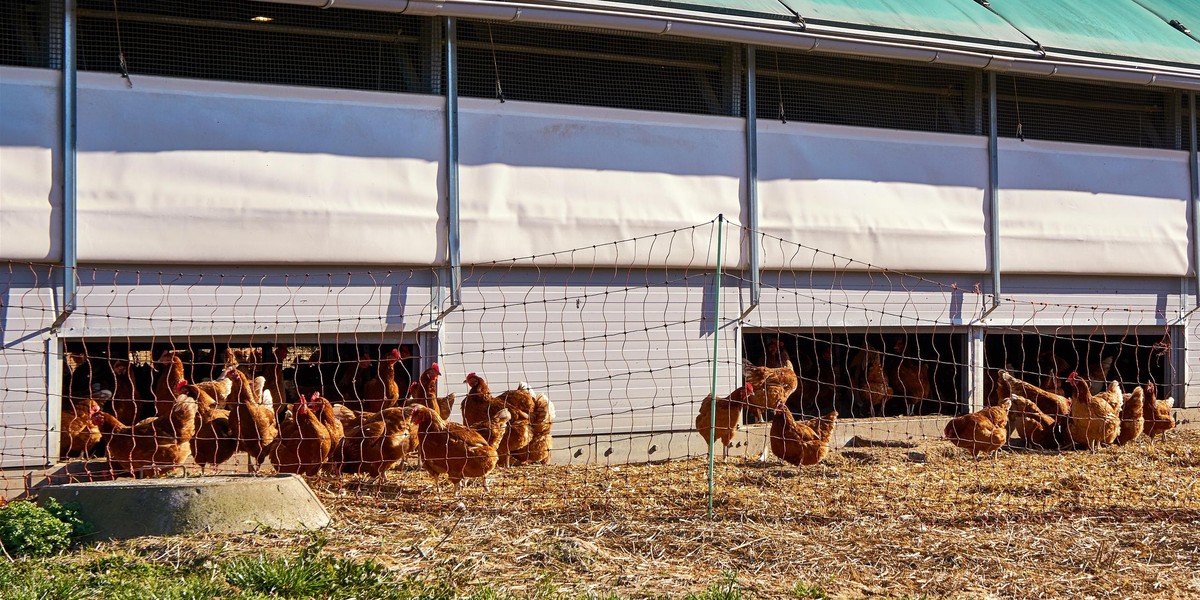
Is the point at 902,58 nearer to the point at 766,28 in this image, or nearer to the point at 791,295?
the point at 766,28

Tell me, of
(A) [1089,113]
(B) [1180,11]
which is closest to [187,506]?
(A) [1089,113]

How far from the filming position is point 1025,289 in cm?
1201

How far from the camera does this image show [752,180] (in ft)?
35.1

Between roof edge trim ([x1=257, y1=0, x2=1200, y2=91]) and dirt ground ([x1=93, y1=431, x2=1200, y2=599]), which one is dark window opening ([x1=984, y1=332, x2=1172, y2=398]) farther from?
dirt ground ([x1=93, y1=431, x2=1200, y2=599])

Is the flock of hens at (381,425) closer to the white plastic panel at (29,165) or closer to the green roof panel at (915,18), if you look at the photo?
the white plastic panel at (29,165)

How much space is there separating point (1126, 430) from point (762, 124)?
15.6ft

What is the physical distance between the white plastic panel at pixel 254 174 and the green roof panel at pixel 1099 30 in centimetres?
646

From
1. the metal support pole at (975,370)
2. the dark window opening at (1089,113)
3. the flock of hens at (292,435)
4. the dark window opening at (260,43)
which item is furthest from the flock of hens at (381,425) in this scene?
the dark window opening at (1089,113)

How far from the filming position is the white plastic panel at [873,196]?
10.8 m

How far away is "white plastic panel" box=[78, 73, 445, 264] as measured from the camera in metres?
8.74

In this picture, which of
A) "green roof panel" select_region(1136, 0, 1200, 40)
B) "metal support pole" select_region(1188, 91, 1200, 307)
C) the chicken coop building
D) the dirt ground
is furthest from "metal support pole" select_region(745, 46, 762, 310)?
"green roof panel" select_region(1136, 0, 1200, 40)

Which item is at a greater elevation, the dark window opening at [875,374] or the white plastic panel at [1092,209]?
the white plastic panel at [1092,209]

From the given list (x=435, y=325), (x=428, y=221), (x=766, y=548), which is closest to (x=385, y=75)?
(x=428, y=221)

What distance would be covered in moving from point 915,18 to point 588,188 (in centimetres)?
377
